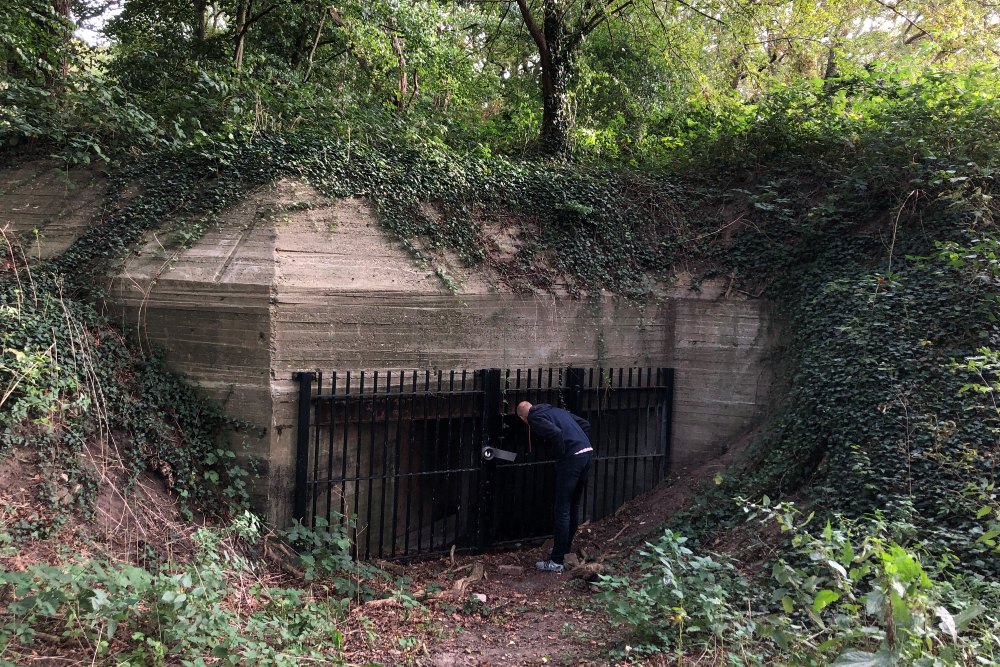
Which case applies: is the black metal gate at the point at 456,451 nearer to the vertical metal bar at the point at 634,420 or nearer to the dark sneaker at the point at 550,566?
the vertical metal bar at the point at 634,420

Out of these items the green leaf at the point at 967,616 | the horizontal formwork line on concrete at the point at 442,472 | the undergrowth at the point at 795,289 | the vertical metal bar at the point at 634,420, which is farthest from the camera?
the vertical metal bar at the point at 634,420

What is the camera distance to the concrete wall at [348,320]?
6.25 m

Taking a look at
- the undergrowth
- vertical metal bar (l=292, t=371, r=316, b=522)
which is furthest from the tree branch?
vertical metal bar (l=292, t=371, r=316, b=522)

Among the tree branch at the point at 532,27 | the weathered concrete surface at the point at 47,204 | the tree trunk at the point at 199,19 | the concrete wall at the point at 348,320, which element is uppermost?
the tree trunk at the point at 199,19

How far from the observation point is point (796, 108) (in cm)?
913

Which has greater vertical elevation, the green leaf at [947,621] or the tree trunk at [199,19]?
the tree trunk at [199,19]

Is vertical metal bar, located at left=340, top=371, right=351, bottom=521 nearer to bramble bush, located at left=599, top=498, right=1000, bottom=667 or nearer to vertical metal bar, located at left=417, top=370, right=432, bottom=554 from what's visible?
vertical metal bar, located at left=417, top=370, right=432, bottom=554

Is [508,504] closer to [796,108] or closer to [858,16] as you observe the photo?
[796,108]

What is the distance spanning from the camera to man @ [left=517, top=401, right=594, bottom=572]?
668 centimetres

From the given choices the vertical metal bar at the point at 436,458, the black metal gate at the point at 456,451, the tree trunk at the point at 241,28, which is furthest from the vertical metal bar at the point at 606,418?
the tree trunk at the point at 241,28

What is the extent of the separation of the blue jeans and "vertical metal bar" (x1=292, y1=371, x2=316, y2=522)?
2.41 meters

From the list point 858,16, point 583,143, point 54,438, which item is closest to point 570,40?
point 583,143

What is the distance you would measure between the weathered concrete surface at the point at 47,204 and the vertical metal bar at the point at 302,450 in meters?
2.79

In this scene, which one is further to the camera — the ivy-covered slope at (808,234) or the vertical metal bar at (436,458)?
the vertical metal bar at (436,458)
